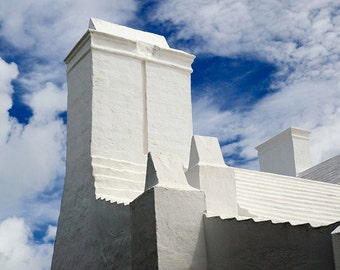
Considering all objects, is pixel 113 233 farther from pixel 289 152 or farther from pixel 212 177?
pixel 289 152

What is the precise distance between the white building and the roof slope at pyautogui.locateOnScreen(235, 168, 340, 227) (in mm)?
29

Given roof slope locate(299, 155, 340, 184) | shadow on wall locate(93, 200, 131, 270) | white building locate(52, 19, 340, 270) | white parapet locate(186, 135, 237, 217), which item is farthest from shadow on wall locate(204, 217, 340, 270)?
roof slope locate(299, 155, 340, 184)

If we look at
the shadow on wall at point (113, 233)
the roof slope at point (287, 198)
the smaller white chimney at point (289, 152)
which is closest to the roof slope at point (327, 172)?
the smaller white chimney at point (289, 152)

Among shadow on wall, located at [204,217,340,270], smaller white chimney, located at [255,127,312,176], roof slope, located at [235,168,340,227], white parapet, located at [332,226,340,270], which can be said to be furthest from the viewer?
smaller white chimney, located at [255,127,312,176]

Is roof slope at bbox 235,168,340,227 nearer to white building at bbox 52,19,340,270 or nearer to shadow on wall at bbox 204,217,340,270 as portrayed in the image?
white building at bbox 52,19,340,270

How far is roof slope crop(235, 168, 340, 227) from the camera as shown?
966 cm

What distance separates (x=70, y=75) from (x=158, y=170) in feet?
16.2

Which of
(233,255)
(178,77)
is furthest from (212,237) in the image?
(178,77)

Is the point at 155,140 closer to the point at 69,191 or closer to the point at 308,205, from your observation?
the point at 69,191

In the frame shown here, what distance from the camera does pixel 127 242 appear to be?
845 cm

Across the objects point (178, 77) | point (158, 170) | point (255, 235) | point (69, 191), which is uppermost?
point (178, 77)

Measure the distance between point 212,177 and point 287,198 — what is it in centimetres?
211

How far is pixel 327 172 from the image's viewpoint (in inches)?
595

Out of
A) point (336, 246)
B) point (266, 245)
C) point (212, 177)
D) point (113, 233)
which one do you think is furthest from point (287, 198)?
point (336, 246)
